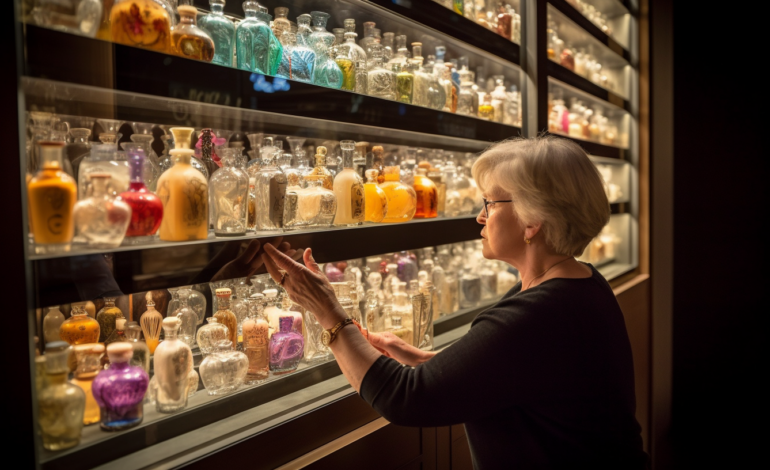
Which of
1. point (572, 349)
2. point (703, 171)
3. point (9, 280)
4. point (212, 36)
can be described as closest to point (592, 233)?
point (572, 349)

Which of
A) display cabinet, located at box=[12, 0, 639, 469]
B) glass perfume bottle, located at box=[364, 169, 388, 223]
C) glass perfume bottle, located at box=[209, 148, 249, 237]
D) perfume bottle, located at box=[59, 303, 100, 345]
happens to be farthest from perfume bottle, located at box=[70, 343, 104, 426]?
glass perfume bottle, located at box=[364, 169, 388, 223]

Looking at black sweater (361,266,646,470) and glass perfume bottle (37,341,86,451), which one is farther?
black sweater (361,266,646,470)

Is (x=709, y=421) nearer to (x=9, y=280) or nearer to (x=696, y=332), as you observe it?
(x=696, y=332)

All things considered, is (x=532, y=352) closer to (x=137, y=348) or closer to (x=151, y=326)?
(x=137, y=348)

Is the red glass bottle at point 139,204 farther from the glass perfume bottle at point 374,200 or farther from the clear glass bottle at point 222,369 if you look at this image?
the glass perfume bottle at point 374,200

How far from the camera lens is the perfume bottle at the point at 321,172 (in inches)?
70.9

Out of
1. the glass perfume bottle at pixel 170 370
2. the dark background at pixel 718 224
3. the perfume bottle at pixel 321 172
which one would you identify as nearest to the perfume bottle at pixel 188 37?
the perfume bottle at pixel 321 172

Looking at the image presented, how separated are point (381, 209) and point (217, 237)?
710 millimetres

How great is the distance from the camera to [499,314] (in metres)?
1.28

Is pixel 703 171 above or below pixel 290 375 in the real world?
above

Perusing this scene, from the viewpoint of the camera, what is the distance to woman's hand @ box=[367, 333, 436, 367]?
171 centimetres

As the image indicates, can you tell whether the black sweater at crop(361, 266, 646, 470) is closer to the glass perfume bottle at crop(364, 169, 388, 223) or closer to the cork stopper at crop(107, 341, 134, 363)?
the cork stopper at crop(107, 341, 134, 363)

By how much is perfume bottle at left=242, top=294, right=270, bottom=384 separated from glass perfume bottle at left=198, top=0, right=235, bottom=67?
68 centimetres

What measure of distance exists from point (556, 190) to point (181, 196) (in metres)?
0.90
